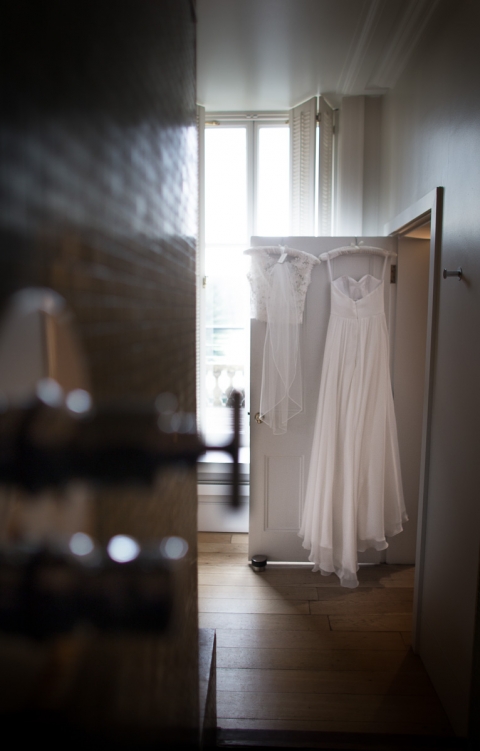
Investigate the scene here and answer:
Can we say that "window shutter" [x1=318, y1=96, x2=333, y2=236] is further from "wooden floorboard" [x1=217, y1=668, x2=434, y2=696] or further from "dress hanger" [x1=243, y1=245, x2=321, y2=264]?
"wooden floorboard" [x1=217, y1=668, x2=434, y2=696]

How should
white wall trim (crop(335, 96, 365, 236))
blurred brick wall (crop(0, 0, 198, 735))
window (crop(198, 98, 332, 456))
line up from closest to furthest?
blurred brick wall (crop(0, 0, 198, 735)) → white wall trim (crop(335, 96, 365, 236)) → window (crop(198, 98, 332, 456))

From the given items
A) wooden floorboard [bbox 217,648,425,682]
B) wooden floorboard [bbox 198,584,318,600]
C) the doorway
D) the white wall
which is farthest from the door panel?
wooden floorboard [bbox 217,648,425,682]

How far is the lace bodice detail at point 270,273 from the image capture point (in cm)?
271

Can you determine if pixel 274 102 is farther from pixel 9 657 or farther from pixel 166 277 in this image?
pixel 9 657

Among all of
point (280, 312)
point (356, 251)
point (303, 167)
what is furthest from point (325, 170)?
point (280, 312)

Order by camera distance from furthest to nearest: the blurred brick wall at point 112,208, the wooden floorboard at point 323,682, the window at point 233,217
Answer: the window at point 233,217 < the wooden floorboard at point 323,682 < the blurred brick wall at point 112,208

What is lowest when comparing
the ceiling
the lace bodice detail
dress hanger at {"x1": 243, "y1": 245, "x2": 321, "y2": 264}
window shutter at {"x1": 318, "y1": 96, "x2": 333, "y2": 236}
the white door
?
the white door

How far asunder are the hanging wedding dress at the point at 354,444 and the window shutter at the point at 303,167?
71 cm

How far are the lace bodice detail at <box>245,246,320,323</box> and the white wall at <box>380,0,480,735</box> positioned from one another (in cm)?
70

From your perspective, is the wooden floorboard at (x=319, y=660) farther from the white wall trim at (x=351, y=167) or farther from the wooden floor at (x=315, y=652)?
the white wall trim at (x=351, y=167)

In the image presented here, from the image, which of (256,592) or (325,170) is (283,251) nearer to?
(325,170)

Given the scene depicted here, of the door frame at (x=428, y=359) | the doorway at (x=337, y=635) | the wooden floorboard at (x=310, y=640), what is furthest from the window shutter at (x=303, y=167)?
the wooden floorboard at (x=310, y=640)

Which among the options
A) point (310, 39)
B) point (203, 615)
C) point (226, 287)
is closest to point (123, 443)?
point (203, 615)

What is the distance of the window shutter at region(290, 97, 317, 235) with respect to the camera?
312 cm
